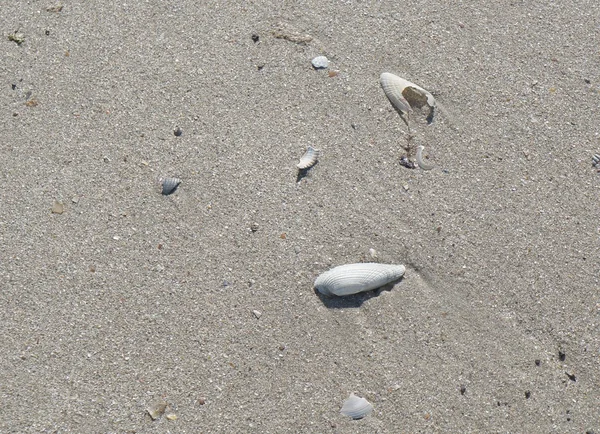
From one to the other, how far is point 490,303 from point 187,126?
1503 millimetres

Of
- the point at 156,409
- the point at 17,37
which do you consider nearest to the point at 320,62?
the point at 17,37

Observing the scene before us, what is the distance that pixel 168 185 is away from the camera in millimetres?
2695

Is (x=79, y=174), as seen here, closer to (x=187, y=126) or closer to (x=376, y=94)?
(x=187, y=126)

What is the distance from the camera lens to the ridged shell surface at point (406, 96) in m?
2.81

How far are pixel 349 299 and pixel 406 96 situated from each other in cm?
95

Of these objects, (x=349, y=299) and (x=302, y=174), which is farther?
(x=302, y=174)

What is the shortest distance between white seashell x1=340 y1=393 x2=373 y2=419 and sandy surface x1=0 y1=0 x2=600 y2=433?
0.03 metres

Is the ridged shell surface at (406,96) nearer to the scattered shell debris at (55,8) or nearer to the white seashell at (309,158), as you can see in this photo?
the white seashell at (309,158)

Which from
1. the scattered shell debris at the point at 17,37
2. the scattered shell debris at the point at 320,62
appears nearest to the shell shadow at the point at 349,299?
the scattered shell debris at the point at 320,62

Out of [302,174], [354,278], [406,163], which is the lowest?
[354,278]

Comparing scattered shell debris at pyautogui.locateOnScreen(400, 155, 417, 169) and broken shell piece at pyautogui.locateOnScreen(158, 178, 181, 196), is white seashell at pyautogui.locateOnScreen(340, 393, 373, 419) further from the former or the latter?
broken shell piece at pyautogui.locateOnScreen(158, 178, 181, 196)

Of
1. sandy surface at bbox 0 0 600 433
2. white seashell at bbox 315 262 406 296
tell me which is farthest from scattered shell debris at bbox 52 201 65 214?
white seashell at bbox 315 262 406 296

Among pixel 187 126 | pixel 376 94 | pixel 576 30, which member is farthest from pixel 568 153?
pixel 187 126

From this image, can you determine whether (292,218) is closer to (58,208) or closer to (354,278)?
(354,278)
